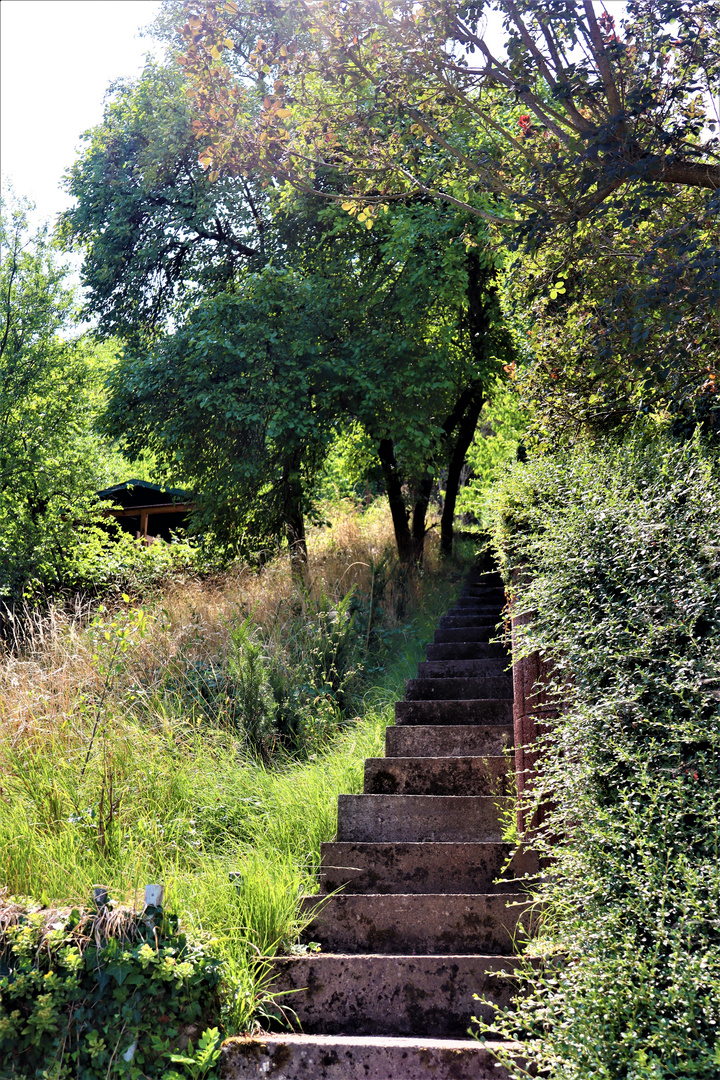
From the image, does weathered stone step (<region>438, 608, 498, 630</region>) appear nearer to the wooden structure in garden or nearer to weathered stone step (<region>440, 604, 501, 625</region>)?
weathered stone step (<region>440, 604, 501, 625</region>)

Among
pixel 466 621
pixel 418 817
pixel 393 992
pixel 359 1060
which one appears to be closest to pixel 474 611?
pixel 466 621

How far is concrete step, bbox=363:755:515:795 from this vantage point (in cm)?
511

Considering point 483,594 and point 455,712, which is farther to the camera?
point 483,594

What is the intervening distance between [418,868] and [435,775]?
30.8 inches

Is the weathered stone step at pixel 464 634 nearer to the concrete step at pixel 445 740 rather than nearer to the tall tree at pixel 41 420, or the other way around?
the concrete step at pixel 445 740

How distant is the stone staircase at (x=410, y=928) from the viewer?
345cm

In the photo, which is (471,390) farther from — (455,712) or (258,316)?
(455,712)

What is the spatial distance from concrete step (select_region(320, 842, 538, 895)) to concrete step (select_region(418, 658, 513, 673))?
2314 millimetres

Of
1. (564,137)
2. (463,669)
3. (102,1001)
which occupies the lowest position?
(102,1001)

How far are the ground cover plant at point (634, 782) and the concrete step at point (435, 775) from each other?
1.27 meters

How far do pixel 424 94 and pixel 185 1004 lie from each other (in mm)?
5711

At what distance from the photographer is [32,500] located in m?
14.6

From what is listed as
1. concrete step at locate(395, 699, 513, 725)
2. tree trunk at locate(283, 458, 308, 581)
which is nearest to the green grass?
concrete step at locate(395, 699, 513, 725)

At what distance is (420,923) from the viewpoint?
419 centimetres
